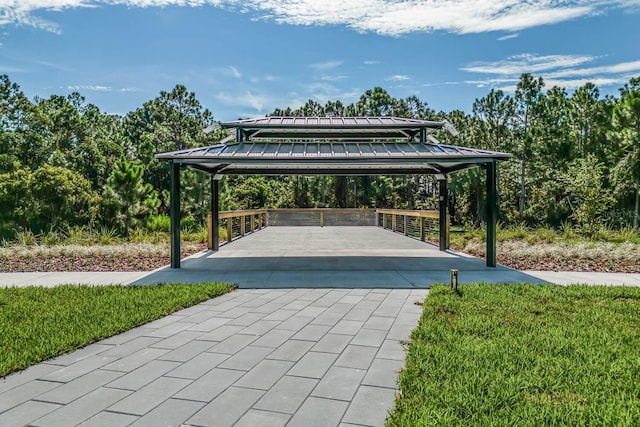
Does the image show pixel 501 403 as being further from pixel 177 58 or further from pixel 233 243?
A: pixel 177 58

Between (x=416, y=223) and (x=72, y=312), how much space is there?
12745mm

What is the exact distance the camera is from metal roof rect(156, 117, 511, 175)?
826 cm

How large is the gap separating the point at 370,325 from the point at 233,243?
32.0ft

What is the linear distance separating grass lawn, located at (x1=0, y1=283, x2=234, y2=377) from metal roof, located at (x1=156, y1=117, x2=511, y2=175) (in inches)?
109

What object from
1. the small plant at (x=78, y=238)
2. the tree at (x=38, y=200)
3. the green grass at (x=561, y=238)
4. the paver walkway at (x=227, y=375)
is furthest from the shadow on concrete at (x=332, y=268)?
the tree at (x=38, y=200)

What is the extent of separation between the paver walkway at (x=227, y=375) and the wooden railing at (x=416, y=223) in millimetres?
8298

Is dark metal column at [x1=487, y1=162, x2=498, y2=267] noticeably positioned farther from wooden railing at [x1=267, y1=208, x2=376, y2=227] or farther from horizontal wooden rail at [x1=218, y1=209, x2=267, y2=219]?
wooden railing at [x1=267, y1=208, x2=376, y2=227]

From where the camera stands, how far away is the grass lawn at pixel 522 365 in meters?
2.56

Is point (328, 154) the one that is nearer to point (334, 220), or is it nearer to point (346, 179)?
point (334, 220)

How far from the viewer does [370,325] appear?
184 inches

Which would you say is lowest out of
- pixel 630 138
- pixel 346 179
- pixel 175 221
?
pixel 175 221

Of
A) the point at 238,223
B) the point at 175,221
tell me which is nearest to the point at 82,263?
the point at 175,221

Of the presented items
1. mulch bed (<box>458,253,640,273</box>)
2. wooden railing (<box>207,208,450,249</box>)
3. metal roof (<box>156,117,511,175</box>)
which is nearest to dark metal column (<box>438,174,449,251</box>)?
wooden railing (<box>207,208,450,249</box>)

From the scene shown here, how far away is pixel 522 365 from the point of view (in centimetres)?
331
